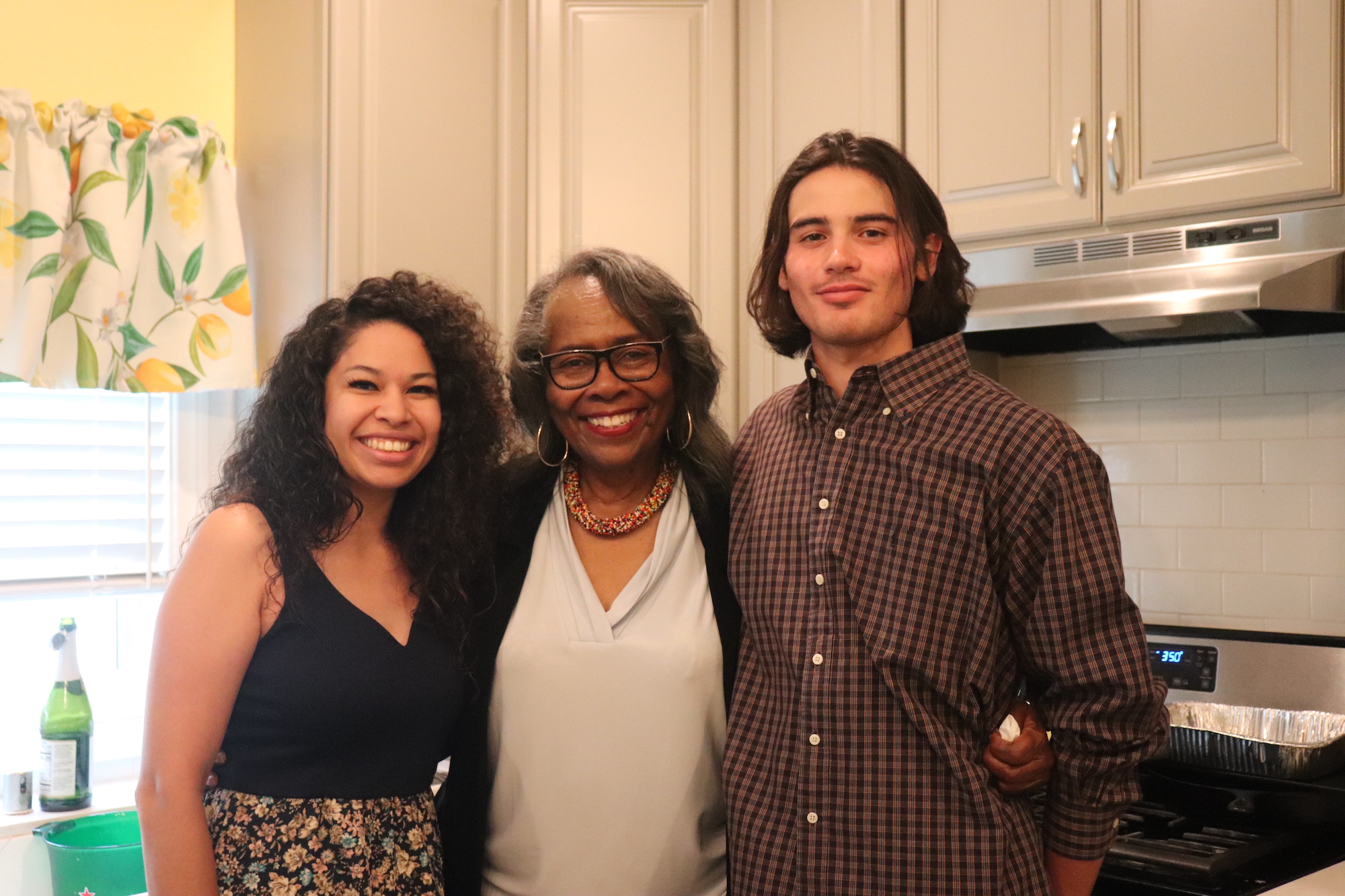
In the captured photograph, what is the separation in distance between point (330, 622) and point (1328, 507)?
176 cm

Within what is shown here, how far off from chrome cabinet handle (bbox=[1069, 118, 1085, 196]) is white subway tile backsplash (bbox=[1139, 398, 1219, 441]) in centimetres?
50

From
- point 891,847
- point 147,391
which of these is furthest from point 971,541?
point 147,391

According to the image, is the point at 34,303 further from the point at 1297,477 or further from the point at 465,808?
the point at 1297,477

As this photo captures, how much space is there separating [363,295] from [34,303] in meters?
0.98

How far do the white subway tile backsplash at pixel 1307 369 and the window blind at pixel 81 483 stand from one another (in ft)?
7.06

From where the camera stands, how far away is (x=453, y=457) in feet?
4.83

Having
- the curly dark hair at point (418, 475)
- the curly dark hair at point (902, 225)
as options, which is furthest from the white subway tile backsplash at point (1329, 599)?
the curly dark hair at point (418, 475)

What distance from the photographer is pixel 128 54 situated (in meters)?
2.34

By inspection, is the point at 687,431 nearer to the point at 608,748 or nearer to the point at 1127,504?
the point at 608,748

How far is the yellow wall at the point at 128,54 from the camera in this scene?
2197mm

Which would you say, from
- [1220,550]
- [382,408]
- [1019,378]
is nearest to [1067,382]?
[1019,378]

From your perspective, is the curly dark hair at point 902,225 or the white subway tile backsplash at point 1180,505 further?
the white subway tile backsplash at point 1180,505

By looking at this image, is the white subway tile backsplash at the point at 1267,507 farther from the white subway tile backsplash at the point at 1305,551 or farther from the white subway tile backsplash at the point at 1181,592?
the white subway tile backsplash at the point at 1181,592

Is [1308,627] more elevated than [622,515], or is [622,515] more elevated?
[622,515]
